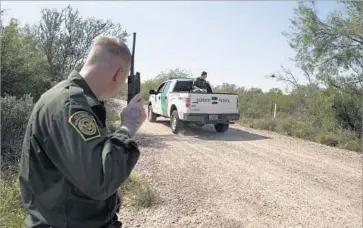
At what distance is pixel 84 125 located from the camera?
1.70m

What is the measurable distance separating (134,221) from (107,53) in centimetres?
341

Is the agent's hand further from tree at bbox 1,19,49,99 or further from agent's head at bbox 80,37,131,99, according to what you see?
tree at bbox 1,19,49,99

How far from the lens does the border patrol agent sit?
1.68 metres

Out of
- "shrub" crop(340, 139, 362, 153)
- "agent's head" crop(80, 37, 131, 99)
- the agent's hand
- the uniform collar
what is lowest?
"shrub" crop(340, 139, 362, 153)

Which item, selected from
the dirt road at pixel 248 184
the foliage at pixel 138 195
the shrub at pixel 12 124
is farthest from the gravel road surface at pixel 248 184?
the shrub at pixel 12 124

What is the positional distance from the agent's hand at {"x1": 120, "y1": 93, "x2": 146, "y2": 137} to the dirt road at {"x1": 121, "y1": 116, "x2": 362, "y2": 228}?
2994 millimetres

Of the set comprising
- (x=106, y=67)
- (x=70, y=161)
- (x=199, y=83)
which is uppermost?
(x=199, y=83)

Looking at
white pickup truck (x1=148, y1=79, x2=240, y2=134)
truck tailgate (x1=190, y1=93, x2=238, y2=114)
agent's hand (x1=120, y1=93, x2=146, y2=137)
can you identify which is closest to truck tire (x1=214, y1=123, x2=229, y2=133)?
white pickup truck (x1=148, y1=79, x2=240, y2=134)

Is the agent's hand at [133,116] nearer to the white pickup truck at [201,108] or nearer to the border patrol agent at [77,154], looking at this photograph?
the border patrol agent at [77,154]

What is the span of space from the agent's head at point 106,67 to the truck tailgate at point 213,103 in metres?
9.76

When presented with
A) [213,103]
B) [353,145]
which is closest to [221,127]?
[213,103]

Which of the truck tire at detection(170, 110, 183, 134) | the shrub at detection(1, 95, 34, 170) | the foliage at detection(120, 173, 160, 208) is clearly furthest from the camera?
the truck tire at detection(170, 110, 183, 134)

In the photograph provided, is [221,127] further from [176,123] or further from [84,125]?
[84,125]

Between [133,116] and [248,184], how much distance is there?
4.94 m
